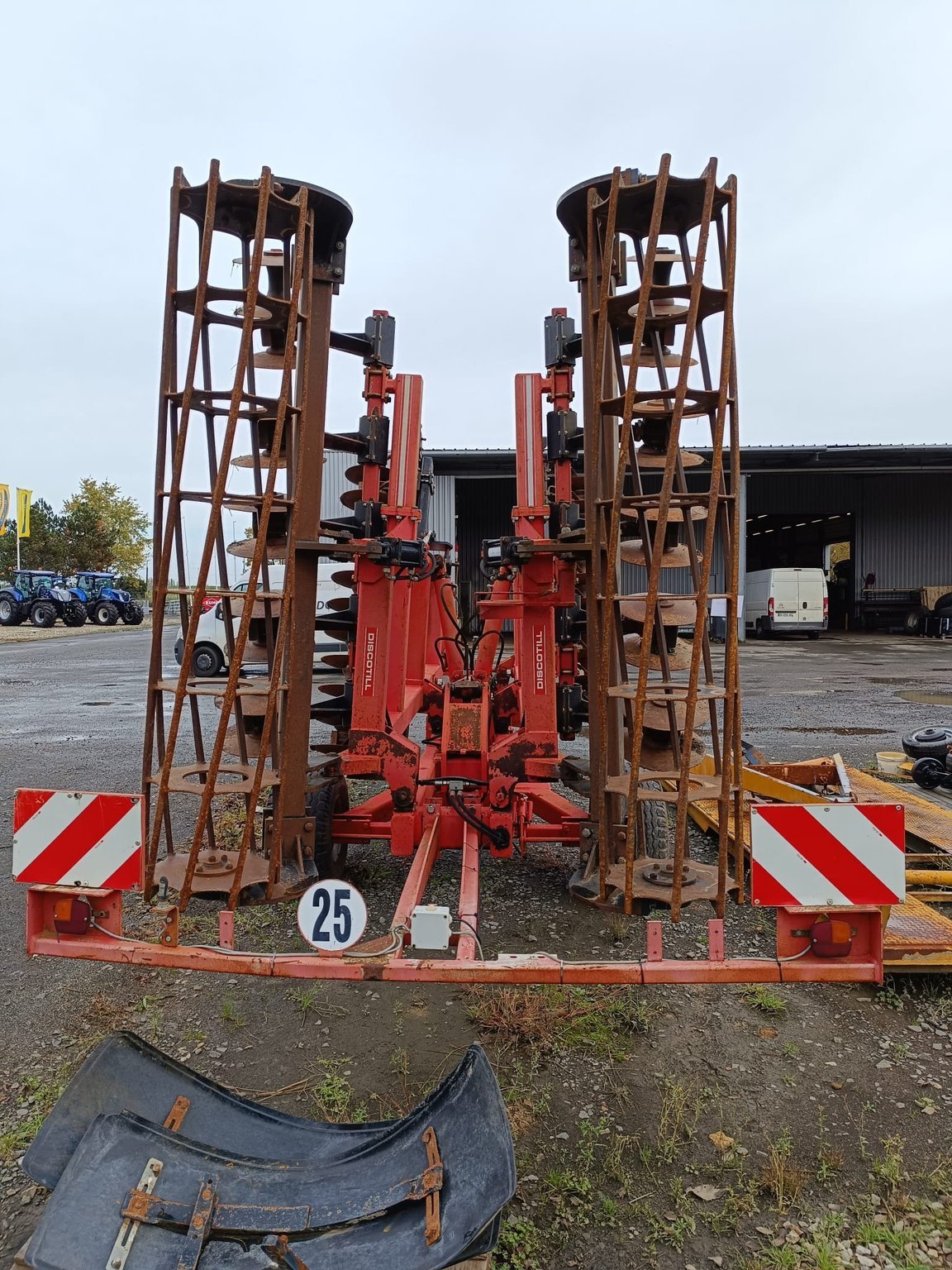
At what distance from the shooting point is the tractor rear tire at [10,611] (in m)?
33.7

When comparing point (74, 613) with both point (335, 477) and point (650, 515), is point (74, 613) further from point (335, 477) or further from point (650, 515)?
point (650, 515)

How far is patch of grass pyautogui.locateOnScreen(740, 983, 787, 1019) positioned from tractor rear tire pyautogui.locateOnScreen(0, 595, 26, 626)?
35626mm

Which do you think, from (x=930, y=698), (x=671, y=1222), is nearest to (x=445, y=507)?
(x=930, y=698)

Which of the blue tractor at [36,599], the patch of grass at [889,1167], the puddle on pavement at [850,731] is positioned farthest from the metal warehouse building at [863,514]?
the patch of grass at [889,1167]

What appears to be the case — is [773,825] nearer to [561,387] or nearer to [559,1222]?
[559,1222]

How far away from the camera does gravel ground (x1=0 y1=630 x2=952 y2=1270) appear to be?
8.34ft

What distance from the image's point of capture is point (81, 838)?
2662 millimetres

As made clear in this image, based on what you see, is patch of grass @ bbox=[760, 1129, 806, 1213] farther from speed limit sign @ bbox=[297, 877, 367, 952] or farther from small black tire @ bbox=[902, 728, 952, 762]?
small black tire @ bbox=[902, 728, 952, 762]

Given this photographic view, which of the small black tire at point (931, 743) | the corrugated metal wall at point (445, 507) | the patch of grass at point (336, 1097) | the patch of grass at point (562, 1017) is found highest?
the corrugated metal wall at point (445, 507)

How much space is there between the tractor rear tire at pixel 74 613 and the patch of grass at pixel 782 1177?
3639 cm

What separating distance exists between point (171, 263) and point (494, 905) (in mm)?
3692

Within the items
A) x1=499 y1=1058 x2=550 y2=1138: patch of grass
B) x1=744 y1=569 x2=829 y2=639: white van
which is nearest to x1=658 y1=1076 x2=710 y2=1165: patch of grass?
x1=499 y1=1058 x2=550 y2=1138: patch of grass

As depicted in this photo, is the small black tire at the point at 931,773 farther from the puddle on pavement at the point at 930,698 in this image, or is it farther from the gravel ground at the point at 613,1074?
the puddle on pavement at the point at 930,698

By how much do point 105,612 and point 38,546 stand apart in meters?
12.4
